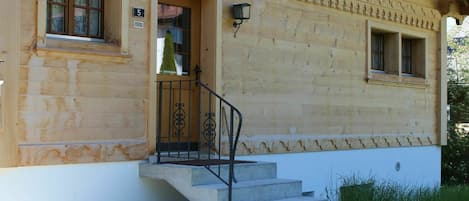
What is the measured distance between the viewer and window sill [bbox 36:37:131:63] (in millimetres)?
6863

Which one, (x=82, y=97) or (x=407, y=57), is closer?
(x=82, y=97)

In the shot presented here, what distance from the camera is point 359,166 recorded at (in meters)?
11.3

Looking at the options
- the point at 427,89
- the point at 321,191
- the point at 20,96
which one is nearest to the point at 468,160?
the point at 427,89

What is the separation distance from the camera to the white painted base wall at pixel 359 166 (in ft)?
32.3

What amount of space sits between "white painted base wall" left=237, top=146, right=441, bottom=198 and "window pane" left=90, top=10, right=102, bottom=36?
276 cm

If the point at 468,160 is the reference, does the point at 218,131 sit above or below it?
above

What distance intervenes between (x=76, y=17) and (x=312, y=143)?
4488mm

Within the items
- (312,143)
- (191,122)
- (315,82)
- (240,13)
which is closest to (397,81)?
(315,82)

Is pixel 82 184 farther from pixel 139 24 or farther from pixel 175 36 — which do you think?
pixel 175 36

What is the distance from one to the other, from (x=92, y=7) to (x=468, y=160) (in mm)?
11973

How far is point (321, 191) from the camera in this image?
10.4 meters

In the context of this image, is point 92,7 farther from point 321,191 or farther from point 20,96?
point 321,191

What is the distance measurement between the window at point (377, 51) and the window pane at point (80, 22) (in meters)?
6.54

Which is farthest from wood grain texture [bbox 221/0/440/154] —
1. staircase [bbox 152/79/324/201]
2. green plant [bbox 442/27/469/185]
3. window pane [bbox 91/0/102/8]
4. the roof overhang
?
green plant [bbox 442/27/469/185]
